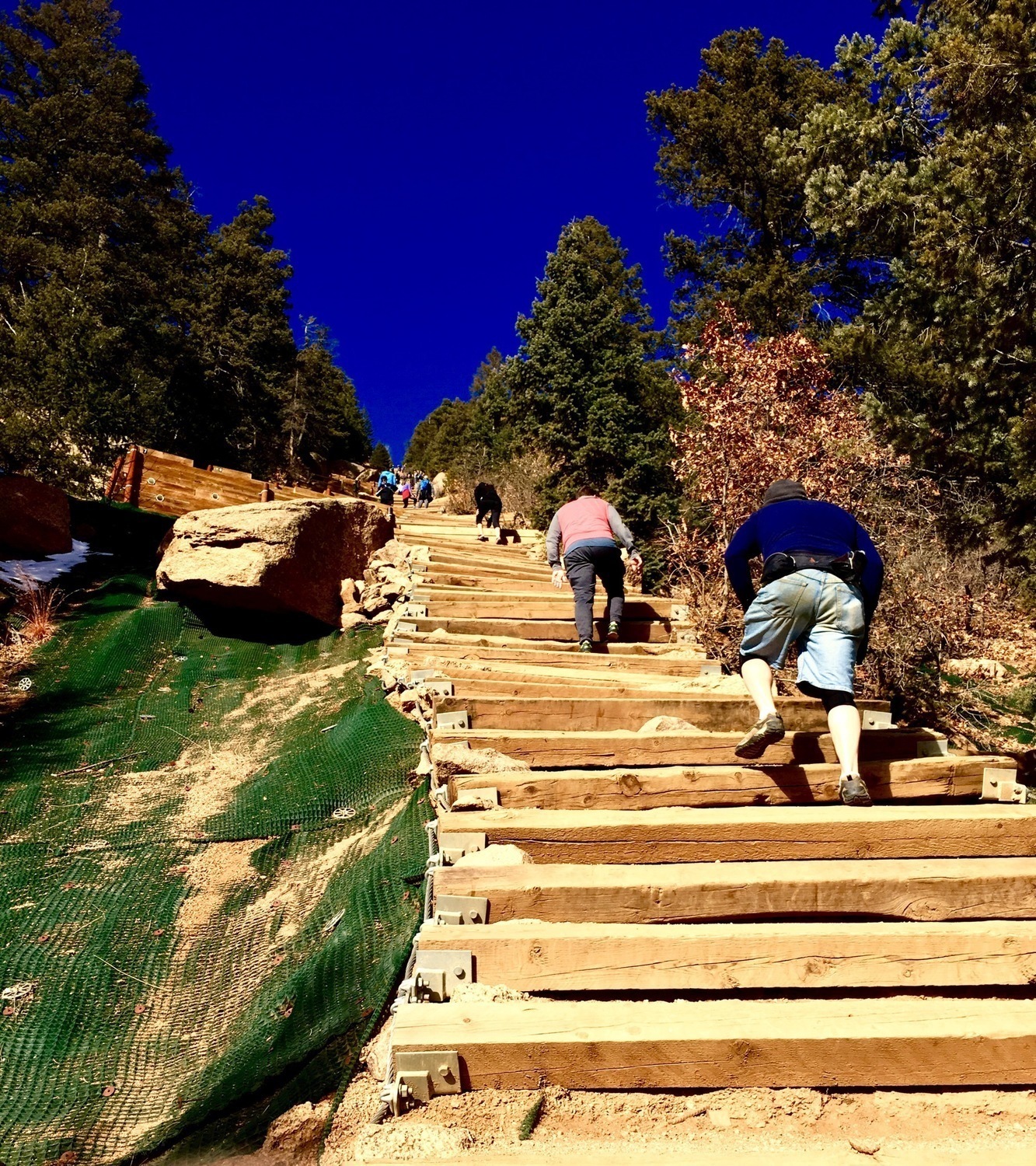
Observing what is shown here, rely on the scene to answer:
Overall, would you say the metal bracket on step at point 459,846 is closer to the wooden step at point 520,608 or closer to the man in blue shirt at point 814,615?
the man in blue shirt at point 814,615

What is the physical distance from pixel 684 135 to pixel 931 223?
39.3 feet

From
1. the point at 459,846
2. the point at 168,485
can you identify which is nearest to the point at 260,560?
the point at 459,846

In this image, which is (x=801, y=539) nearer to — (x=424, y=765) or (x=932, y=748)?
(x=932, y=748)

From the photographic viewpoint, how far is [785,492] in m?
3.61

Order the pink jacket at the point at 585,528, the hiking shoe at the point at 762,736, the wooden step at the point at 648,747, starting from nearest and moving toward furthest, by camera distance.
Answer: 1. the hiking shoe at the point at 762,736
2. the wooden step at the point at 648,747
3. the pink jacket at the point at 585,528

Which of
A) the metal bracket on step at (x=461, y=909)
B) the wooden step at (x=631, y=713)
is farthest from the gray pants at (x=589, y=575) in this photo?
the metal bracket on step at (x=461, y=909)

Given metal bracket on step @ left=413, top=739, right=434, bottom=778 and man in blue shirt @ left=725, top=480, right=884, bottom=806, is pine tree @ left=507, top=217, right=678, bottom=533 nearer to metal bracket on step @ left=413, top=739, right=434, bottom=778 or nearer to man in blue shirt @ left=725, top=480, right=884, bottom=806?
metal bracket on step @ left=413, top=739, right=434, bottom=778

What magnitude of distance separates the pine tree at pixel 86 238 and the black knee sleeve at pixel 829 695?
394 inches

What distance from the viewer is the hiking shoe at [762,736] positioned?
301 cm

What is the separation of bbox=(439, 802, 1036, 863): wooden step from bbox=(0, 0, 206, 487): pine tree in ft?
31.4

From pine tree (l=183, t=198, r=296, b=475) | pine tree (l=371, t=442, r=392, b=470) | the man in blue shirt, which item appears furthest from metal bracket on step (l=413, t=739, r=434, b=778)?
pine tree (l=371, t=442, r=392, b=470)

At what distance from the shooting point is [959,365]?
7.65 m

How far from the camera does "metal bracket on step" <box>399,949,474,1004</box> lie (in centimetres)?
209

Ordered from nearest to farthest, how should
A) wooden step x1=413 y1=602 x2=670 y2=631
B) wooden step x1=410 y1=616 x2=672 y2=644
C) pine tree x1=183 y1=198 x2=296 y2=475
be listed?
wooden step x1=410 y1=616 x2=672 y2=644 → wooden step x1=413 y1=602 x2=670 y2=631 → pine tree x1=183 y1=198 x2=296 y2=475
